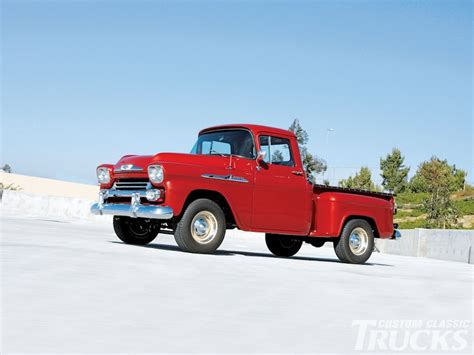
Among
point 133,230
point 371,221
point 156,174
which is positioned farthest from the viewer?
point 371,221

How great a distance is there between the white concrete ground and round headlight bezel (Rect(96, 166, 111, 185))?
8.16 ft

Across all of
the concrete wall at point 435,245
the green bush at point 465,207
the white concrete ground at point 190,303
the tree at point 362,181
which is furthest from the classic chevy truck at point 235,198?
the tree at point 362,181

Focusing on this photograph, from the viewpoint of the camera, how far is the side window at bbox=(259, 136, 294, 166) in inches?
478

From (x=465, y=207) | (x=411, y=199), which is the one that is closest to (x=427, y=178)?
(x=411, y=199)

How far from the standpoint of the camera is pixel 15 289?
601 centimetres

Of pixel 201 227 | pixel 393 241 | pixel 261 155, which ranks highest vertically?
pixel 261 155

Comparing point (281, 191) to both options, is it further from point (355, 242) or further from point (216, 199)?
point (355, 242)

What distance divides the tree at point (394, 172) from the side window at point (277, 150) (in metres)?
74.5

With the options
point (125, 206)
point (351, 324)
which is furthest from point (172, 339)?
point (125, 206)

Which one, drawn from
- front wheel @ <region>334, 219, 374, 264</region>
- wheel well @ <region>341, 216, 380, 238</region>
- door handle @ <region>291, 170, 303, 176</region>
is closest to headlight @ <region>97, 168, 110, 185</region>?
door handle @ <region>291, 170, 303, 176</region>

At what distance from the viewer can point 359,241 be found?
13.4 meters

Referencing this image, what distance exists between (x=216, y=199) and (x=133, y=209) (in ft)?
4.31

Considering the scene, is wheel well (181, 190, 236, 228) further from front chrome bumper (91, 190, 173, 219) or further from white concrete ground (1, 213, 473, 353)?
white concrete ground (1, 213, 473, 353)

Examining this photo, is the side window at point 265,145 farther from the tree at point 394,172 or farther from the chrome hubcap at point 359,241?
the tree at point 394,172
